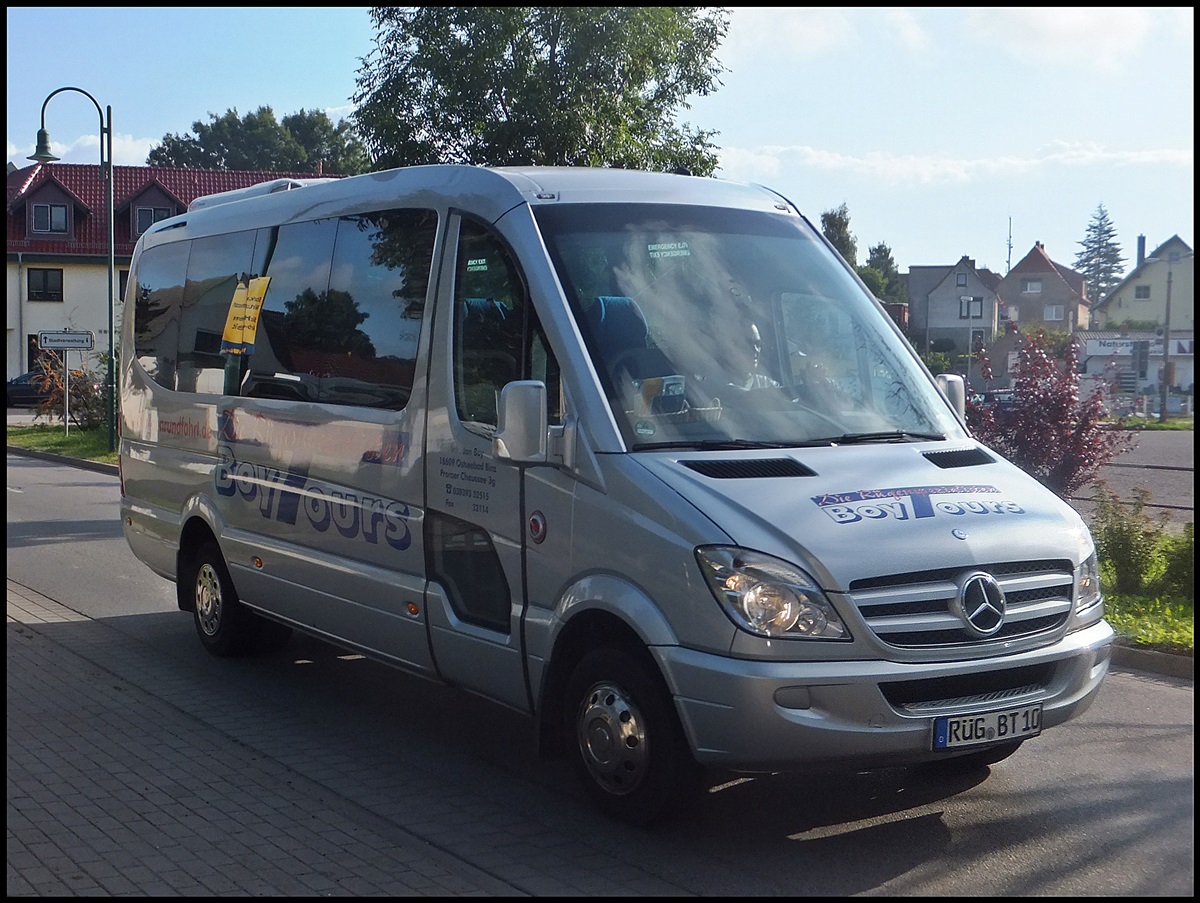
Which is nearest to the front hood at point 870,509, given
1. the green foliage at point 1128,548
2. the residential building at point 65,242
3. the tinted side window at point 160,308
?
the tinted side window at point 160,308

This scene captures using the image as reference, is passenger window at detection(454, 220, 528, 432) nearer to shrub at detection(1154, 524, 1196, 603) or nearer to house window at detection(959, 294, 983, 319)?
shrub at detection(1154, 524, 1196, 603)

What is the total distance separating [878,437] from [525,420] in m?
1.49

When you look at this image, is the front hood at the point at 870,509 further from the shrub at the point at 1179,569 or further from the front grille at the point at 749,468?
the shrub at the point at 1179,569

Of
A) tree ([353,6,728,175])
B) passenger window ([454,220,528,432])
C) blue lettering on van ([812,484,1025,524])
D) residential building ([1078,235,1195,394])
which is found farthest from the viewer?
residential building ([1078,235,1195,394])

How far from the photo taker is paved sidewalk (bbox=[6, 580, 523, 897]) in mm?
4754

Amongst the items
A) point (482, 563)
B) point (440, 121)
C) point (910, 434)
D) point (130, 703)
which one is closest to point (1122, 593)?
point (910, 434)

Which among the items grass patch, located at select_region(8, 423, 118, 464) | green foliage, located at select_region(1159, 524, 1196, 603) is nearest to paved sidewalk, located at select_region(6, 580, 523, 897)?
green foliage, located at select_region(1159, 524, 1196, 603)

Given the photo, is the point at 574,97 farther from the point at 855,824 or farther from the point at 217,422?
the point at 855,824

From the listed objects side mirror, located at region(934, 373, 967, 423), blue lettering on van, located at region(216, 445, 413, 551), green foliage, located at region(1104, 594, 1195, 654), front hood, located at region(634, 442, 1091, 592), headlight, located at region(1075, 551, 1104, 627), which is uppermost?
side mirror, located at region(934, 373, 967, 423)

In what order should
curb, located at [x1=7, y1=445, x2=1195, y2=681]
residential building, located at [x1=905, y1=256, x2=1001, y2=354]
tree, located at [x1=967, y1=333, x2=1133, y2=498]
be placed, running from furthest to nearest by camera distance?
residential building, located at [x1=905, y1=256, x2=1001, y2=354]
tree, located at [x1=967, y1=333, x2=1133, y2=498]
curb, located at [x1=7, y1=445, x2=1195, y2=681]

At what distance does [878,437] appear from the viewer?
578cm

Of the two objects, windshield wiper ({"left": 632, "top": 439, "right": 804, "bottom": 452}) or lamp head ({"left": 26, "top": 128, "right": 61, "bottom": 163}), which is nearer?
windshield wiper ({"left": 632, "top": 439, "right": 804, "bottom": 452})

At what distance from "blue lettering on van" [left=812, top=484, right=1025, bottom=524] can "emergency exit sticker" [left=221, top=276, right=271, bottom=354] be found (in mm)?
4157

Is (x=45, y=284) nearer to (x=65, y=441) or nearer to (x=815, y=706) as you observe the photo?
(x=65, y=441)
